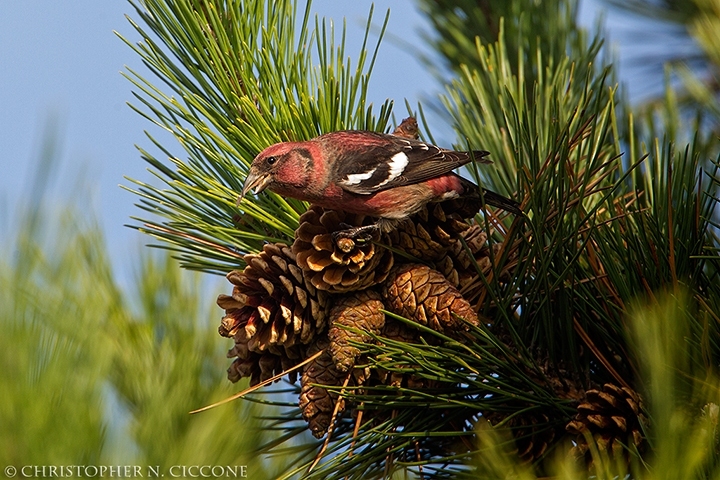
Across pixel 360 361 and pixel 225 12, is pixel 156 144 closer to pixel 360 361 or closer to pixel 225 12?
pixel 225 12

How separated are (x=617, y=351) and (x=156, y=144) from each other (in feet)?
4.02

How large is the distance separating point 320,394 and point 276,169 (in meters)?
0.58

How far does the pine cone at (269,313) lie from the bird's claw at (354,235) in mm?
120

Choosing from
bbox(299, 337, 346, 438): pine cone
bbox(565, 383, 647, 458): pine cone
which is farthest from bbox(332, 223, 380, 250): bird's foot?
bbox(565, 383, 647, 458): pine cone

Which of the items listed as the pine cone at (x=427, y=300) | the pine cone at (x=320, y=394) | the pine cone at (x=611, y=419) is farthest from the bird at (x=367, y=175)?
the pine cone at (x=611, y=419)

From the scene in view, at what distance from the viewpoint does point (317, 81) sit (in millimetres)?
2076

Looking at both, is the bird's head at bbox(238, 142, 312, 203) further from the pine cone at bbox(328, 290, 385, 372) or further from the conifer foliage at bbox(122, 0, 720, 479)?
the pine cone at bbox(328, 290, 385, 372)

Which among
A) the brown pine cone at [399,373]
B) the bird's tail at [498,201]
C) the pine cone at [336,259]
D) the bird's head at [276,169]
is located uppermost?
the bird's head at [276,169]

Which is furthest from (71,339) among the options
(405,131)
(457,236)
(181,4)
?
(405,131)

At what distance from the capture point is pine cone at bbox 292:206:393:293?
5.84ft

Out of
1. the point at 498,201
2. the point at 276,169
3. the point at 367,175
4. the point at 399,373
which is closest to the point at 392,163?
the point at 367,175

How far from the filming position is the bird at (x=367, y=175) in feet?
6.51

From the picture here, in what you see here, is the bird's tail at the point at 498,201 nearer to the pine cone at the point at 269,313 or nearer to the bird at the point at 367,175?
the bird at the point at 367,175

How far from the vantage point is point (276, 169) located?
6.49 ft
